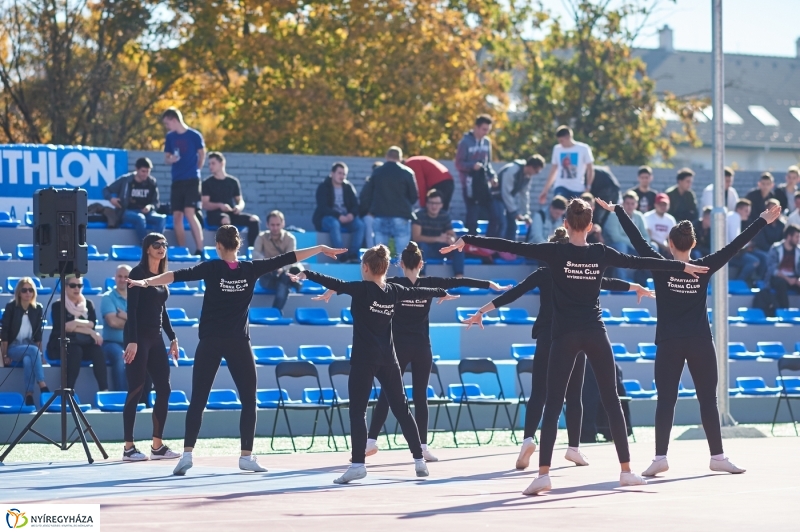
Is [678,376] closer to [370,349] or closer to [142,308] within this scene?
[370,349]

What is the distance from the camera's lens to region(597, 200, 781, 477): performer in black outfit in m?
10.4

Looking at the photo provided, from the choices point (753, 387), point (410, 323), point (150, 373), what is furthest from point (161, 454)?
point (753, 387)

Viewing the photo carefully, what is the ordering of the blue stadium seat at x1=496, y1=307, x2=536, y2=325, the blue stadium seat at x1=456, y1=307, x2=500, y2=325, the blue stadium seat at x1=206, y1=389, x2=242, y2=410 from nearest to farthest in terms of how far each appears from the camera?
the blue stadium seat at x1=206, y1=389, x2=242, y2=410
the blue stadium seat at x1=456, y1=307, x2=500, y2=325
the blue stadium seat at x1=496, y1=307, x2=536, y2=325

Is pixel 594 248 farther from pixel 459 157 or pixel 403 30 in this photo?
pixel 403 30

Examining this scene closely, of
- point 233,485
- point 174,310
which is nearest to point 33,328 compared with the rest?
point 174,310

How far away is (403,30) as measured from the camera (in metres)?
31.3

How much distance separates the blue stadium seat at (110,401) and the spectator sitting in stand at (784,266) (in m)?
10.1

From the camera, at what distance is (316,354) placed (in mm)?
16281

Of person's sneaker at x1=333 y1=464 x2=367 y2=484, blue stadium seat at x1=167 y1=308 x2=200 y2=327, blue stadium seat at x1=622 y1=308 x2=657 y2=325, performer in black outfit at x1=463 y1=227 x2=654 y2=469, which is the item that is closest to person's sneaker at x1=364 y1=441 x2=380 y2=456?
performer in black outfit at x1=463 y1=227 x2=654 y2=469

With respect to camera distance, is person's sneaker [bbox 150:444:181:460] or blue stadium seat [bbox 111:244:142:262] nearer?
person's sneaker [bbox 150:444:181:460]

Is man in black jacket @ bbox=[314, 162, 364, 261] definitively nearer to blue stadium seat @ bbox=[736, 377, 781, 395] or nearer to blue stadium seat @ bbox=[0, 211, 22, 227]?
blue stadium seat @ bbox=[0, 211, 22, 227]

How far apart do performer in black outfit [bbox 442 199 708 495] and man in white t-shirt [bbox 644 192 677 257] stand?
10.4 metres

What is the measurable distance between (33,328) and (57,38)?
1512 centimetres

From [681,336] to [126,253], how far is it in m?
9.43
